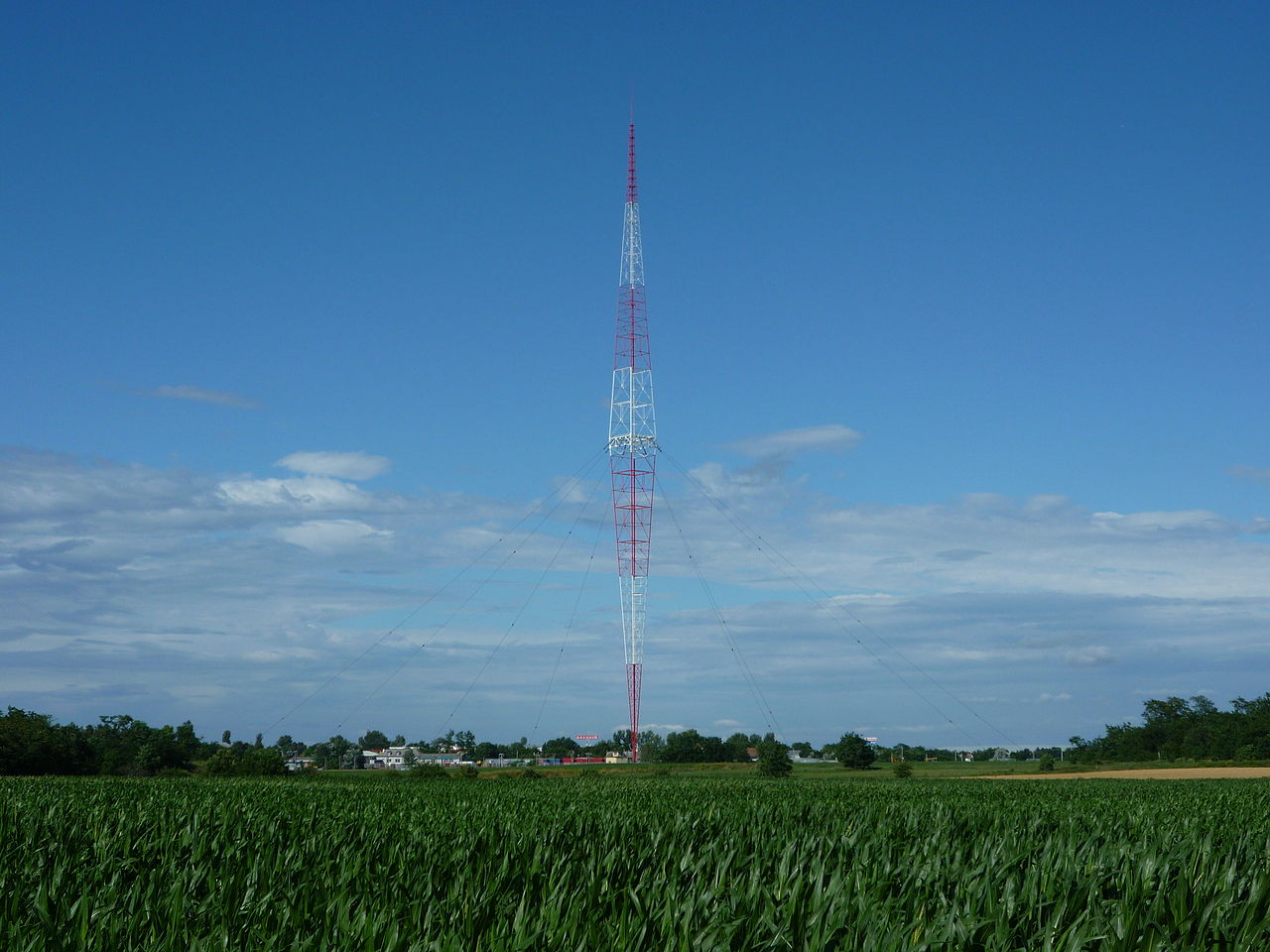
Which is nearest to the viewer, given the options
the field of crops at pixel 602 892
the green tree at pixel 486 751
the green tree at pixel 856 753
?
the field of crops at pixel 602 892

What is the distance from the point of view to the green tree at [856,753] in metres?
130

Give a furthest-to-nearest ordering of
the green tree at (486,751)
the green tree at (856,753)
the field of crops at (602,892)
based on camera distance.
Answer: the green tree at (486,751), the green tree at (856,753), the field of crops at (602,892)

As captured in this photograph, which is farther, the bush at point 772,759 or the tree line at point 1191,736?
the tree line at point 1191,736

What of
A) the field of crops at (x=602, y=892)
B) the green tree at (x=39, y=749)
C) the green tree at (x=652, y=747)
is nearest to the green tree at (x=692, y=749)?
the green tree at (x=652, y=747)

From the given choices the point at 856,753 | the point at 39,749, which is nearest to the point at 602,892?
the point at 39,749

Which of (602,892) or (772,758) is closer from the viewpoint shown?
(602,892)

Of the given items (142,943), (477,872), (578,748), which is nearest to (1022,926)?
(477,872)

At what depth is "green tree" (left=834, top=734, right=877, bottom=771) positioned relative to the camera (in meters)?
130

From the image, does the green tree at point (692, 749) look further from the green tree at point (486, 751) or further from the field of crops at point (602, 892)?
the field of crops at point (602, 892)

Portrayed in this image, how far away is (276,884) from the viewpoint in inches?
415

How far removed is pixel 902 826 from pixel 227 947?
13862mm

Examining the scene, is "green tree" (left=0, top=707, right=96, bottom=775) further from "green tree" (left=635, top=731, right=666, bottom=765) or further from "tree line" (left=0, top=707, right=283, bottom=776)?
"green tree" (left=635, top=731, right=666, bottom=765)

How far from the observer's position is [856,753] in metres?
130

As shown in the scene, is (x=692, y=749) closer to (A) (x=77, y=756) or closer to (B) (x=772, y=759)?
(B) (x=772, y=759)
